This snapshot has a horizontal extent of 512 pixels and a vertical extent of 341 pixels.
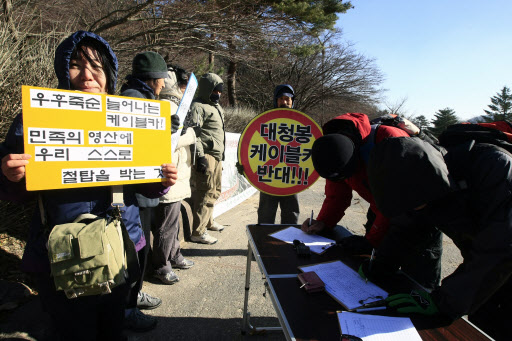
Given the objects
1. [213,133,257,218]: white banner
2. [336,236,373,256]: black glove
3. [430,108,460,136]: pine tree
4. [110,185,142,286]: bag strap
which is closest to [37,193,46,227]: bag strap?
[110,185,142,286]: bag strap

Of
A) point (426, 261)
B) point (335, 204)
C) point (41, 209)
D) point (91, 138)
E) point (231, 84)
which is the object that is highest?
Result: point (231, 84)

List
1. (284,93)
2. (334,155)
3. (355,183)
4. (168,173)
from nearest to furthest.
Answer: (168,173)
(334,155)
(355,183)
(284,93)

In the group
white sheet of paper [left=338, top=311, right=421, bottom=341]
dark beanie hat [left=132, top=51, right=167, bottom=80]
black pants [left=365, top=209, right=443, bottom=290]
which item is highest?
dark beanie hat [left=132, top=51, right=167, bottom=80]

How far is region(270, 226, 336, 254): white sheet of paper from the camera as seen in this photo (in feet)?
6.62

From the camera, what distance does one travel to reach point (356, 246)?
194 centimetres

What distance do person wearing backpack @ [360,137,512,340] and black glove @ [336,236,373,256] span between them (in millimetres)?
569

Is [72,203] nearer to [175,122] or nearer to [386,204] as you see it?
[175,122]

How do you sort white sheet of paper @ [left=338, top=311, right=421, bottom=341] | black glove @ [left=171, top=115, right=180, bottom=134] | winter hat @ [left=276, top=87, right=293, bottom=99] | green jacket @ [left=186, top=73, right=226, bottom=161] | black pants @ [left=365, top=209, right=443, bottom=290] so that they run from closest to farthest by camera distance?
white sheet of paper @ [left=338, top=311, right=421, bottom=341], black glove @ [left=171, top=115, right=180, bottom=134], black pants @ [left=365, top=209, right=443, bottom=290], winter hat @ [left=276, top=87, right=293, bottom=99], green jacket @ [left=186, top=73, right=226, bottom=161]

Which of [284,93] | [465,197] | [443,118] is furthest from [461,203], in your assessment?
[443,118]

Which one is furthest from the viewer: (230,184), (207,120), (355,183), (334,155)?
(230,184)

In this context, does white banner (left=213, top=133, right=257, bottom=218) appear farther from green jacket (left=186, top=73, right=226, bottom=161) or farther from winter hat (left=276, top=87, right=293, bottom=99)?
winter hat (left=276, top=87, right=293, bottom=99)

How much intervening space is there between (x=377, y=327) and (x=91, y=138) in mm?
1552

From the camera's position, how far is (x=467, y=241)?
1561 mm

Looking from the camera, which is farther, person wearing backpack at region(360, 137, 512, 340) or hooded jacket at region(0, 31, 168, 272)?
hooded jacket at region(0, 31, 168, 272)
